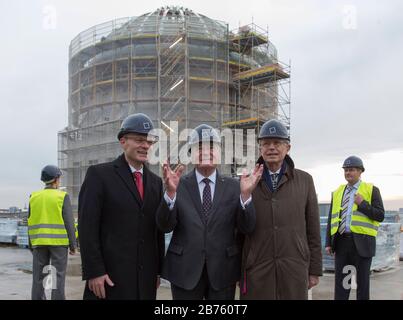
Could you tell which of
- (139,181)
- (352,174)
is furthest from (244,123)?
(139,181)

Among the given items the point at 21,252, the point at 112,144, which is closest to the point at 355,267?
the point at 21,252

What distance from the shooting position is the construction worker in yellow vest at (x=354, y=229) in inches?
201

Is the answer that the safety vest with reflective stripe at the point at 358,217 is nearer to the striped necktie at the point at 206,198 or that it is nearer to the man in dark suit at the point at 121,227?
the striped necktie at the point at 206,198

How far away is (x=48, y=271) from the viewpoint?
550cm

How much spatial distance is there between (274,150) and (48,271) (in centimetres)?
350

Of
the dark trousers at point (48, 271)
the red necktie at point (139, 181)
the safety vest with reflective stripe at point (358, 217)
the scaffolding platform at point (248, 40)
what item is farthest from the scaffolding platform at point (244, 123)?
the red necktie at point (139, 181)

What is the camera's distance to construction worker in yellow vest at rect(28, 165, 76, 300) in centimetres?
543

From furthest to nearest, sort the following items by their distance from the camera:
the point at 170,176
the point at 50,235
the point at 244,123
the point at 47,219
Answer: the point at 244,123
the point at 47,219
the point at 50,235
the point at 170,176

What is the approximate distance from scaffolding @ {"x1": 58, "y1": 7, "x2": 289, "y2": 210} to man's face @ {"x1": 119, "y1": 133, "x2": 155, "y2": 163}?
21.6 m

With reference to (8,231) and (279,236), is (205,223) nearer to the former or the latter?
(279,236)

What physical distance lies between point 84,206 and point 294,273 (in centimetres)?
163

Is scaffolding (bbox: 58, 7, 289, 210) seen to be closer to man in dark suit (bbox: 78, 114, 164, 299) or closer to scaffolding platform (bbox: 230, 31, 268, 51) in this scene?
scaffolding platform (bbox: 230, 31, 268, 51)

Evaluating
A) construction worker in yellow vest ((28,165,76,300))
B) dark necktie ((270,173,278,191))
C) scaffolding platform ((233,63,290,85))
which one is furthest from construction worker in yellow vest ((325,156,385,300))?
scaffolding platform ((233,63,290,85))
